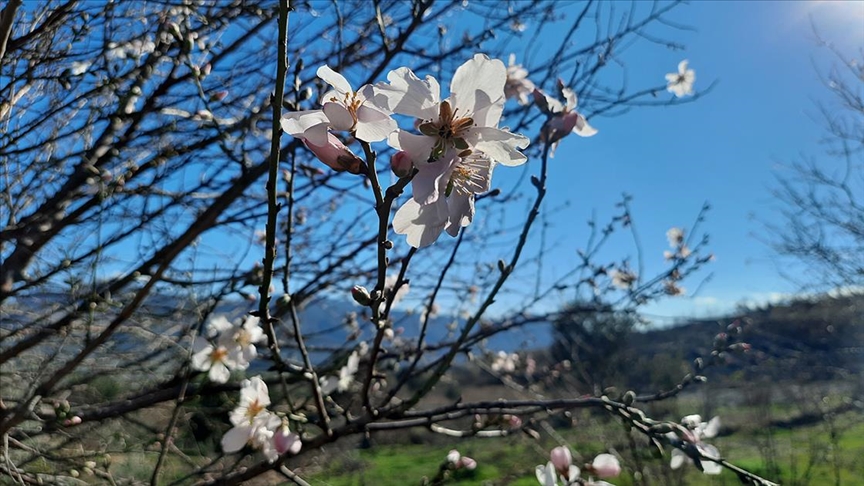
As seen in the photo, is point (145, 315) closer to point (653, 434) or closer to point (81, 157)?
point (81, 157)

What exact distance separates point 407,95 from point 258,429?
46.6 inches

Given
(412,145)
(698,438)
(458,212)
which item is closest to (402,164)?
(412,145)

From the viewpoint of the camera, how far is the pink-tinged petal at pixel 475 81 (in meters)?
0.87

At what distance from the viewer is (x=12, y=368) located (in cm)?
270

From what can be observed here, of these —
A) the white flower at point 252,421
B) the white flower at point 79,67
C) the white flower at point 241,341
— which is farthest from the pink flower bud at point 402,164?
the white flower at point 79,67

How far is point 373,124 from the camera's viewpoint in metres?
0.81

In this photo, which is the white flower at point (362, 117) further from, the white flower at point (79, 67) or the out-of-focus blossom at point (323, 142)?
the white flower at point (79, 67)

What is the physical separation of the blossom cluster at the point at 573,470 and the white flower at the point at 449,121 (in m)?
0.90

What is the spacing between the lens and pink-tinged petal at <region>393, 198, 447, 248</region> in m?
0.85

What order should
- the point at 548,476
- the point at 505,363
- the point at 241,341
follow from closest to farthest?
the point at 548,476
the point at 241,341
the point at 505,363

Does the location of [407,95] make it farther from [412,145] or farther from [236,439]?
[236,439]

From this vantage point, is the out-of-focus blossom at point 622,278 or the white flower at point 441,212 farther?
the out-of-focus blossom at point 622,278

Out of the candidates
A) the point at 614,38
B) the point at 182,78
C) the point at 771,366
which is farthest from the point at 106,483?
the point at 771,366

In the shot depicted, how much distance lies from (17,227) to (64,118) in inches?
24.2
